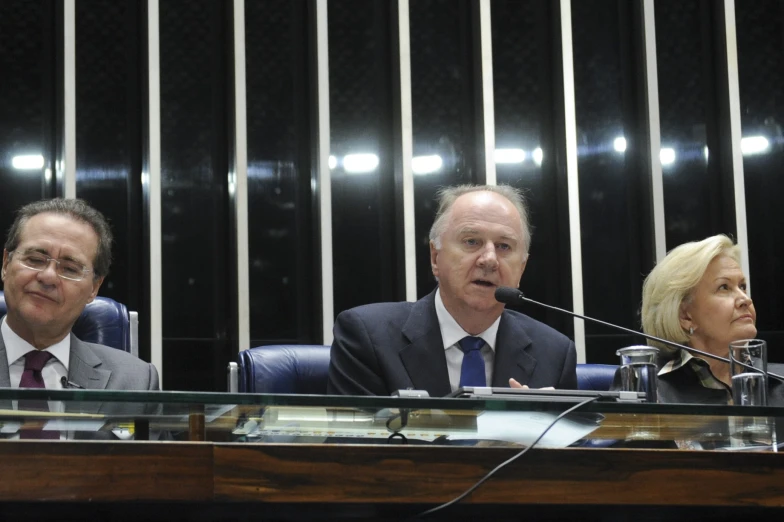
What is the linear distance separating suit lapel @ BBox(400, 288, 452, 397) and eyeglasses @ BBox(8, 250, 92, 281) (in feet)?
2.57

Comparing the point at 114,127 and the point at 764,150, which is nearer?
the point at 114,127

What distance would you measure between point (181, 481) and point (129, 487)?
6 centimetres

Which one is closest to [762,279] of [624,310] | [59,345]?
[624,310]

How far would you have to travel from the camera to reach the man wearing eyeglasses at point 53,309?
8.24ft

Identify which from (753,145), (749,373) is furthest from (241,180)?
(749,373)

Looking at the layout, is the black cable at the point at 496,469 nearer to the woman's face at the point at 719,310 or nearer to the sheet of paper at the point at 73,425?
the sheet of paper at the point at 73,425

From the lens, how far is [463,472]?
1305 millimetres

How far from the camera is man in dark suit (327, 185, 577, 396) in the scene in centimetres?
257

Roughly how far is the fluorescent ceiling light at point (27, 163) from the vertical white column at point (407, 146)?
138 cm

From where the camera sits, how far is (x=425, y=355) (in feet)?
8.54

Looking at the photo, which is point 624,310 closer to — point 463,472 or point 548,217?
point 548,217

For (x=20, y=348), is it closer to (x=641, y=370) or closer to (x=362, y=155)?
(x=641, y=370)

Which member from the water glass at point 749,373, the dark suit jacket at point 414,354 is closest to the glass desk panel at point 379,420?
the water glass at point 749,373

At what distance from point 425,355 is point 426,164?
1820 mm
